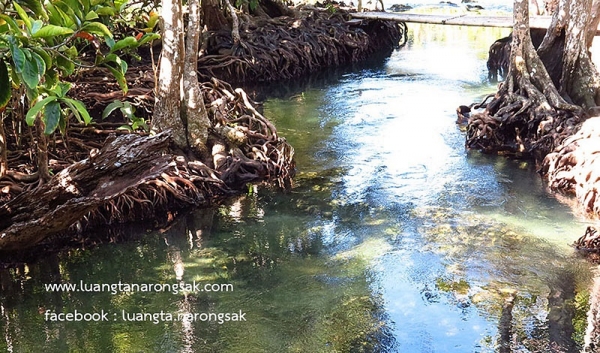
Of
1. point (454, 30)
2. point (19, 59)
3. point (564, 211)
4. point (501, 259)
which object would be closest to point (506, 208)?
point (564, 211)

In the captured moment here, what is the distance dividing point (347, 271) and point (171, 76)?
2.57 meters

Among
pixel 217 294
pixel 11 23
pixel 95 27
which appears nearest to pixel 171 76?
pixel 217 294

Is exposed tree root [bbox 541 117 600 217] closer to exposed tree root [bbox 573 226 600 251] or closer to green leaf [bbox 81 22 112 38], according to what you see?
exposed tree root [bbox 573 226 600 251]

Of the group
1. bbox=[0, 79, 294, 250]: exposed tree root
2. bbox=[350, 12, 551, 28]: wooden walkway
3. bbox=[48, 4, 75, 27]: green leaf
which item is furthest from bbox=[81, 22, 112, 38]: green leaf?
bbox=[350, 12, 551, 28]: wooden walkway

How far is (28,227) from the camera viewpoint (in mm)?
4941

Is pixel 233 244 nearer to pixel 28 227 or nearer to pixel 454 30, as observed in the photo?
pixel 28 227

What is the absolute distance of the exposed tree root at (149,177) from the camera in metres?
4.94

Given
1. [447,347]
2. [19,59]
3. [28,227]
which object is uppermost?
[19,59]

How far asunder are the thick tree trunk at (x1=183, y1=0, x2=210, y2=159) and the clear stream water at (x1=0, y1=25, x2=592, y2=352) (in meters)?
0.73

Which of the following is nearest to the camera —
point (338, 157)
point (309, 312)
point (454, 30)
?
point (309, 312)

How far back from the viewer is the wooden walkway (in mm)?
11216

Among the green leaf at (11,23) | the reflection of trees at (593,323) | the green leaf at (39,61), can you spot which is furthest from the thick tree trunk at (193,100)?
the reflection of trees at (593,323)

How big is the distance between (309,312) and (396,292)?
0.63 meters

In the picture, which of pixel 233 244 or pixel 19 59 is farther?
pixel 233 244
